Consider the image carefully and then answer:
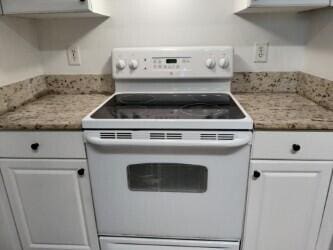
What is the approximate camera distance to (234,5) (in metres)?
1.42

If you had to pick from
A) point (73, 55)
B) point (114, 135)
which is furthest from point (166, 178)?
point (73, 55)

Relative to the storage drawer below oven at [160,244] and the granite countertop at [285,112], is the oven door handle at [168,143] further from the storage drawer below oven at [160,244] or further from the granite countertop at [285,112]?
the storage drawer below oven at [160,244]

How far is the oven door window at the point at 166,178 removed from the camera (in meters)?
1.12

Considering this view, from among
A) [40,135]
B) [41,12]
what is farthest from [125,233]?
[41,12]

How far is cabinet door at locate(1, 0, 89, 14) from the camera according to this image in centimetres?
118

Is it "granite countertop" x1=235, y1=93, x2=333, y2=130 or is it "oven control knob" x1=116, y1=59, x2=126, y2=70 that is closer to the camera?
"granite countertop" x1=235, y1=93, x2=333, y2=130

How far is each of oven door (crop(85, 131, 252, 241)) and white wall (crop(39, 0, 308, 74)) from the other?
712mm

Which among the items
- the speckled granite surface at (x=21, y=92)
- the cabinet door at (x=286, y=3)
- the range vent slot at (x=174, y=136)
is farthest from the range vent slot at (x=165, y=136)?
the speckled granite surface at (x=21, y=92)

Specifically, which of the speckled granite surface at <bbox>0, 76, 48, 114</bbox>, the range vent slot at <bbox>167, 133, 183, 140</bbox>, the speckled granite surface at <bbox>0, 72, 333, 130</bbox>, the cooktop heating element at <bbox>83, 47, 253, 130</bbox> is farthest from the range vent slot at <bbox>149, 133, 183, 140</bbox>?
the speckled granite surface at <bbox>0, 76, 48, 114</bbox>

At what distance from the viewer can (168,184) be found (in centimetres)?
115

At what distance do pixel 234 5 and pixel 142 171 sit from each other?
107 cm

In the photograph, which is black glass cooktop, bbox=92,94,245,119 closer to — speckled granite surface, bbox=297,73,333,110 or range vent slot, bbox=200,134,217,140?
range vent slot, bbox=200,134,217,140

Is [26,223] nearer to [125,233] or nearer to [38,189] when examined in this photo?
[38,189]

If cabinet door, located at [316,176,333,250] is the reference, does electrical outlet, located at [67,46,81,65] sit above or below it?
above
